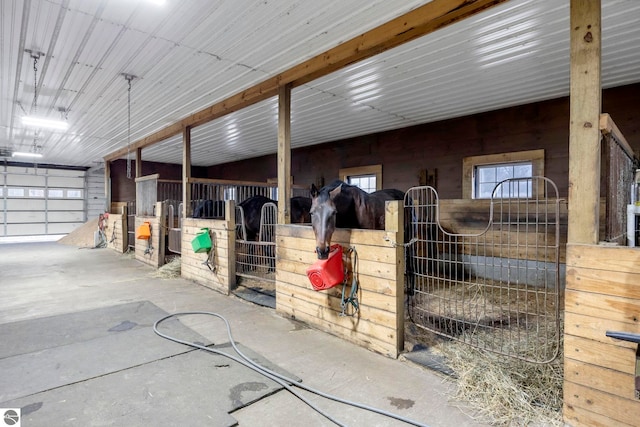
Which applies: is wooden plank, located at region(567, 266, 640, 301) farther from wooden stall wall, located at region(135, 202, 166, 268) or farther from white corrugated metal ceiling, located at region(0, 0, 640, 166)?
wooden stall wall, located at region(135, 202, 166, 268)

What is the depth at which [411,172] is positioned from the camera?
19.7ft

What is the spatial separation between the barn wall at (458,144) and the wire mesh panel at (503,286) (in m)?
0.62

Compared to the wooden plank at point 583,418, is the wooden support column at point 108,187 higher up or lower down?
higher up

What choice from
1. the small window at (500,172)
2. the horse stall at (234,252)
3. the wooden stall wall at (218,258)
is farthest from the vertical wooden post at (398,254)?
the small window at (500,172)

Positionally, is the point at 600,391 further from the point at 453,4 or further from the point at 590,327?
the point at 453,4

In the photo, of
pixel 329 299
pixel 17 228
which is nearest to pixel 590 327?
pixel 329 299

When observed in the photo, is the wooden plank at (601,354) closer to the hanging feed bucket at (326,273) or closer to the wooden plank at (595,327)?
the wooden plank at (595,327)

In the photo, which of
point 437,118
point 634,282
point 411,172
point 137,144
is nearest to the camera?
point 634,282

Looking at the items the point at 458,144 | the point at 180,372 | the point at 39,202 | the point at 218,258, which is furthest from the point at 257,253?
the point at 39,202

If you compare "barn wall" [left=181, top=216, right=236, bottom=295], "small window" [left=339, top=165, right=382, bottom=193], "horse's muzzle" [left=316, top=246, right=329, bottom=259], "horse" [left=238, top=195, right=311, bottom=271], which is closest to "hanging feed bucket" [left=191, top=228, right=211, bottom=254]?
"barn wall" [left=181, top=216, right=236, bottom=295]

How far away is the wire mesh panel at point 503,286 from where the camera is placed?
211cm

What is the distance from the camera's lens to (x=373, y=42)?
275 centimetres

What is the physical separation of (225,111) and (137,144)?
4036 mm

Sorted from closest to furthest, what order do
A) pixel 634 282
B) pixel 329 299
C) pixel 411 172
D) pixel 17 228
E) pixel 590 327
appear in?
1. pixel 634 282
2. pixel 590 327
3. pixel 329 299
4. pixel 411 172
5. pixel 17 228
